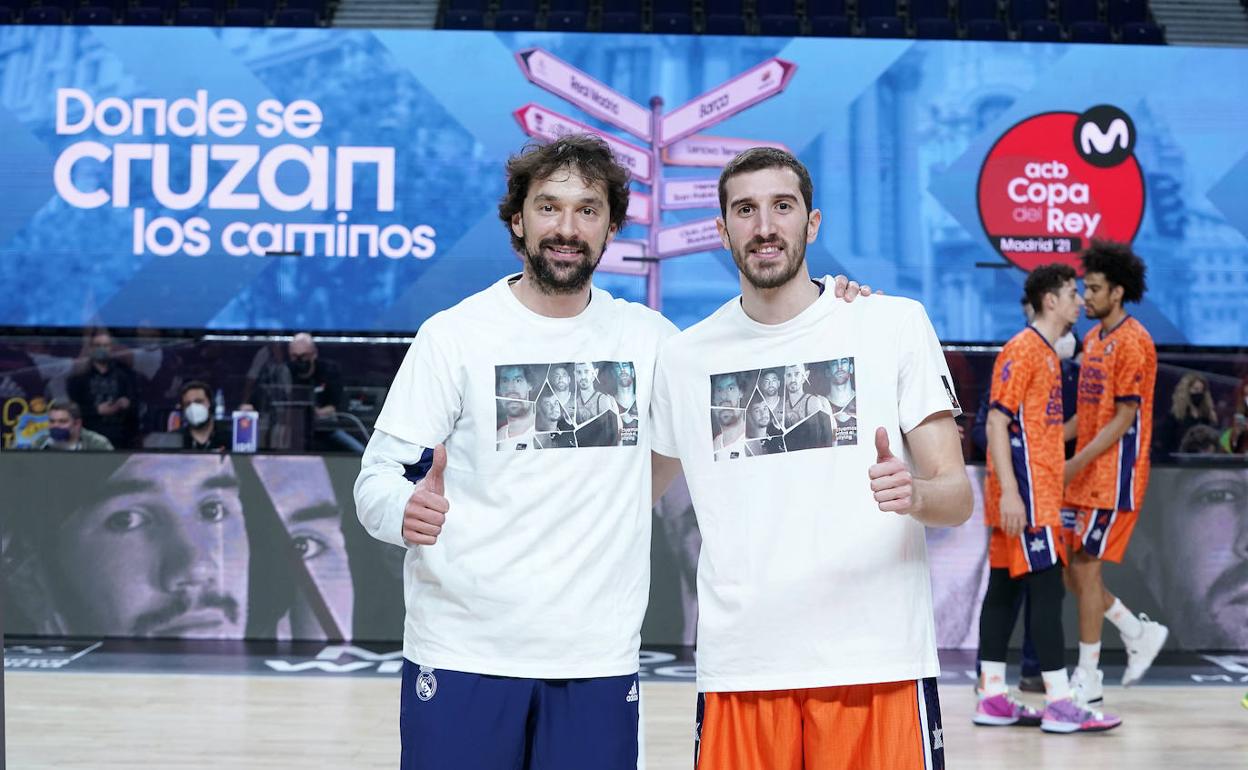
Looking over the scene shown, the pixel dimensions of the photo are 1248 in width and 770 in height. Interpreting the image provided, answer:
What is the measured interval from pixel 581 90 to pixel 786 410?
673cm

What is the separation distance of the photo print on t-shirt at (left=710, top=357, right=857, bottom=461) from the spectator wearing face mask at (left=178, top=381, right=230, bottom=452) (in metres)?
4.47

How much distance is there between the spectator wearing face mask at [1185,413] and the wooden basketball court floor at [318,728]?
1.64m

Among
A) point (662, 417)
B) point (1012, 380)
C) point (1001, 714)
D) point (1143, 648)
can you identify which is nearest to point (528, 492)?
point (662, 417)

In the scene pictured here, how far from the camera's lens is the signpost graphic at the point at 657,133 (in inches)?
337

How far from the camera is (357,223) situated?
8398 millimetres

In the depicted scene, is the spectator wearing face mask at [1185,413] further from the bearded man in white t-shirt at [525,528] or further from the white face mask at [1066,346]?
the bearded man in white t-shirt at [525,528]

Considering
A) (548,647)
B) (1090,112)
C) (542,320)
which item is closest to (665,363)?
(542,320)

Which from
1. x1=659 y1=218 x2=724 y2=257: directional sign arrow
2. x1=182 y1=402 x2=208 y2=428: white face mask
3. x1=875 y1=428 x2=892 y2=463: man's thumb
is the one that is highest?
x1=659 y1=218 x2=724 y2=257: directional sign arrow

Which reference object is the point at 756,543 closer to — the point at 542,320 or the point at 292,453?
the point at 542,320

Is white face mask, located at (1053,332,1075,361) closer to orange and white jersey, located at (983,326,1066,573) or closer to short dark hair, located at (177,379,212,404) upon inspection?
orange and white jersey, located at (983,326,1066,573)

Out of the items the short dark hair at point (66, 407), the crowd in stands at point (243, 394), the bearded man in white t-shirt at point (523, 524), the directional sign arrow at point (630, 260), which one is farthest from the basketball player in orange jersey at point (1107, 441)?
the short dark hair at point (66, 407)

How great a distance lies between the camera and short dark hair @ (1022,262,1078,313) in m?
4.57

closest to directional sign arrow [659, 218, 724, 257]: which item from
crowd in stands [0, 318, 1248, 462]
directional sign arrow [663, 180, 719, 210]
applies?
directional sign arrow [663, 180, 719, 210]

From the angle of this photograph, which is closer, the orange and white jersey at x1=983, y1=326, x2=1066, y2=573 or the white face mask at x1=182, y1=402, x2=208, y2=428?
the orange and white jersey at x1=983, y1=326, x2=1066, y2=573
